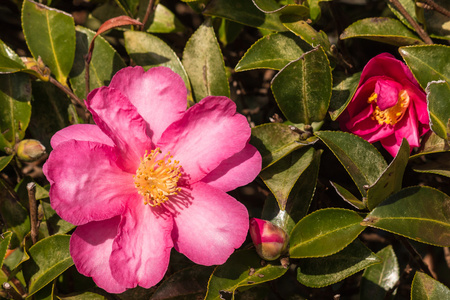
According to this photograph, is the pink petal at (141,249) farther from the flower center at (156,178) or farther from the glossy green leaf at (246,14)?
the glossy green leaf at (246,14)

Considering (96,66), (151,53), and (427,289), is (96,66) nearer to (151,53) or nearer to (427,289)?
(151,53)

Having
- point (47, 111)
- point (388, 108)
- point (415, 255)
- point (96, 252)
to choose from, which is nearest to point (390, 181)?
point (388, 108)

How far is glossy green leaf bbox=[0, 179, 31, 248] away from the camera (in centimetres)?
125

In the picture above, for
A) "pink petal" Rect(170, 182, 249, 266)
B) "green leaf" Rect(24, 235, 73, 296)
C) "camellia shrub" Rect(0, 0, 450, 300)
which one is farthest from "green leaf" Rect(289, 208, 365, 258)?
"green leaf" Rect(24, 235, 73, 296)

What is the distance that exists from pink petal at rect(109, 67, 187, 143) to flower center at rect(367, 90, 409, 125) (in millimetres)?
465

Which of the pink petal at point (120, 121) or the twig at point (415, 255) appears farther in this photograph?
the twig at point (415, 255)

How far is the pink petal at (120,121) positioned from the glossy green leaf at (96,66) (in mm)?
247

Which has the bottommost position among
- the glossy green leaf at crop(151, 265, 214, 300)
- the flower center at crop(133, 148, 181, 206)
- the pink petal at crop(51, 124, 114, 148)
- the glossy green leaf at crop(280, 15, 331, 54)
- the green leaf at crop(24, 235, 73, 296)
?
the glossy green leaf at crop(151, 265, 214, 300)

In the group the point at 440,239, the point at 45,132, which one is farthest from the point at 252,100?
the point at 440,239

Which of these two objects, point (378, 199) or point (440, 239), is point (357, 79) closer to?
point (378, 199)

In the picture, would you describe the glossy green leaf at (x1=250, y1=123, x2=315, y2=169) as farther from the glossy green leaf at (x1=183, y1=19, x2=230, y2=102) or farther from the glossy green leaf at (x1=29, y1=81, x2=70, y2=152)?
the glossy green leaf at (x1=29, y1=81, x2=70, y2=152)

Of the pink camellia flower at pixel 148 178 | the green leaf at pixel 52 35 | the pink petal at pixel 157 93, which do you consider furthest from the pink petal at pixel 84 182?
the green leaf at pixel 52 35

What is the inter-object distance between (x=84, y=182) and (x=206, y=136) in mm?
282

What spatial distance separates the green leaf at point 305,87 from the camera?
1.10 m
